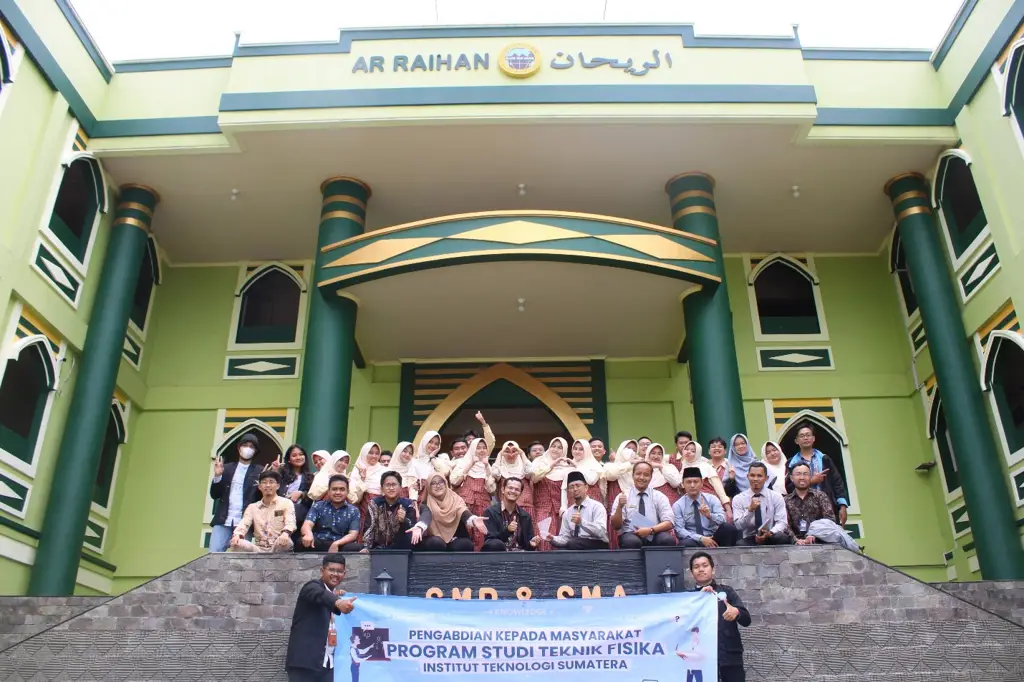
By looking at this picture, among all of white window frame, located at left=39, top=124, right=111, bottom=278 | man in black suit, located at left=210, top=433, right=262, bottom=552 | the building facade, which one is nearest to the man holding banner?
man in black suit, located at left=210, top=433, right=262, bottom=552

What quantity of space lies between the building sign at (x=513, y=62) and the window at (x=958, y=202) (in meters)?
4.38

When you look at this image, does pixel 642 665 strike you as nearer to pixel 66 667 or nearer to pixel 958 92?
pixel 66 667

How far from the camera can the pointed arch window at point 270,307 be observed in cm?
1488

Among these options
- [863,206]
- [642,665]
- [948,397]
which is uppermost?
[863,206]

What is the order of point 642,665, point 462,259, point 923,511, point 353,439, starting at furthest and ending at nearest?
point 353,439 < point 923,511 < point 462,259 < point 642,665

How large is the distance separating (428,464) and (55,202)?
7.03 m

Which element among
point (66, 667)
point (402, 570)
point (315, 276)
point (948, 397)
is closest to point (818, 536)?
point (402, 570)

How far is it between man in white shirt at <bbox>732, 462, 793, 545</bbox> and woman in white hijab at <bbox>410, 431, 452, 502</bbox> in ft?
9.27

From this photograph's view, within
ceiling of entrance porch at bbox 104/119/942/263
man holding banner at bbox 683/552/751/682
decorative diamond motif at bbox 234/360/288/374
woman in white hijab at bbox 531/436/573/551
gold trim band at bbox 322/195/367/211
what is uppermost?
ceiling of entrance porch at bbox 104/119/942/263

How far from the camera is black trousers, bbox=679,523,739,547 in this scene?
7742 mm

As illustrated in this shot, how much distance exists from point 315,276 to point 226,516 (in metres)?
4.35

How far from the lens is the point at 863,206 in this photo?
45.9 ft

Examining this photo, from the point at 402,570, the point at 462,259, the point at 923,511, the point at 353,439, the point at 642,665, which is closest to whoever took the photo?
the point at 642,665

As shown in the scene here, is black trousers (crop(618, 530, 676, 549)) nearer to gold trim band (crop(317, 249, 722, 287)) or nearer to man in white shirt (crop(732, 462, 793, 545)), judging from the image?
man in white shirt (crop(732, 462, 793, 545))
